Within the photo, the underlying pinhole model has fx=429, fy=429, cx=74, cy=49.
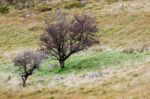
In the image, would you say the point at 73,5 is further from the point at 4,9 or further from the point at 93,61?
the point at 93,61

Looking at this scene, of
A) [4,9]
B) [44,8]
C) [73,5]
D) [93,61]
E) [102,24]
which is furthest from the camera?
[4,9]

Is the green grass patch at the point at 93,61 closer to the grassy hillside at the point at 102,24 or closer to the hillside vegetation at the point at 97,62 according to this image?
the hillside vegetation at the point at 97,62

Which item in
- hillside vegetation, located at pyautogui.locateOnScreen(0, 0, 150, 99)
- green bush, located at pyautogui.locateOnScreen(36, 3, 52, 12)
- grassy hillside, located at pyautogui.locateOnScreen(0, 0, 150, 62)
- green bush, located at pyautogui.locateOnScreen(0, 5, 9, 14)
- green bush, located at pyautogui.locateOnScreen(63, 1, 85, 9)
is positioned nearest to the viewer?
hillside vegetation, located at pyautogui.locateOnScreen(0, 0, 150, 99)

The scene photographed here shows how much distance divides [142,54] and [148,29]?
61.8ft

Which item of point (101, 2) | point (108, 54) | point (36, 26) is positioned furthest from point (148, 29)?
point (101, 2)

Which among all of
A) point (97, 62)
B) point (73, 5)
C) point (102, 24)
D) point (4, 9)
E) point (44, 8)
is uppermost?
point (97, 62)

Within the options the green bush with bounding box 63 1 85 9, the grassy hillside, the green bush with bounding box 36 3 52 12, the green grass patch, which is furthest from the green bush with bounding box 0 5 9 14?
the green grass patch

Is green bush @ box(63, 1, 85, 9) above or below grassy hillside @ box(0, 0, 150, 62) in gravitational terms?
below

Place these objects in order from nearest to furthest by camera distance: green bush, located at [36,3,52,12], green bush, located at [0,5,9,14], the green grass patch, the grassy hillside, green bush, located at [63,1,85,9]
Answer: the green grass patch, the grassy hillside, green bush, located at [63,1,85,9], green bush, located at [36,3,52,12], green bush, located at [0,5,9,14]

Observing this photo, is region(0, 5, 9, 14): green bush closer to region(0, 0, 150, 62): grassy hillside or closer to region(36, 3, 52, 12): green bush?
region(0, 0, 150, 62): grassy hillside

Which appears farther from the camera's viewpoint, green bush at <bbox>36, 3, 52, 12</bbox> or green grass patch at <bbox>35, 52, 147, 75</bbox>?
green bush at <bbox>36, 3, 52, 12</bbox>

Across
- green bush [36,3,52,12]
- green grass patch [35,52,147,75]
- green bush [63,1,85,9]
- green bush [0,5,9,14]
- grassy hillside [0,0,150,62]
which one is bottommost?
green bush [0,5,9,14]

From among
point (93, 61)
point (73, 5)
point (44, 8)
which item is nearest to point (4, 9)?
point (44, 8)

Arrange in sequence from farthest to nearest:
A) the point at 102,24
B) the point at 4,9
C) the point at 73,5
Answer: the point at 4,9
the point at 73,5
the point at 102,24
